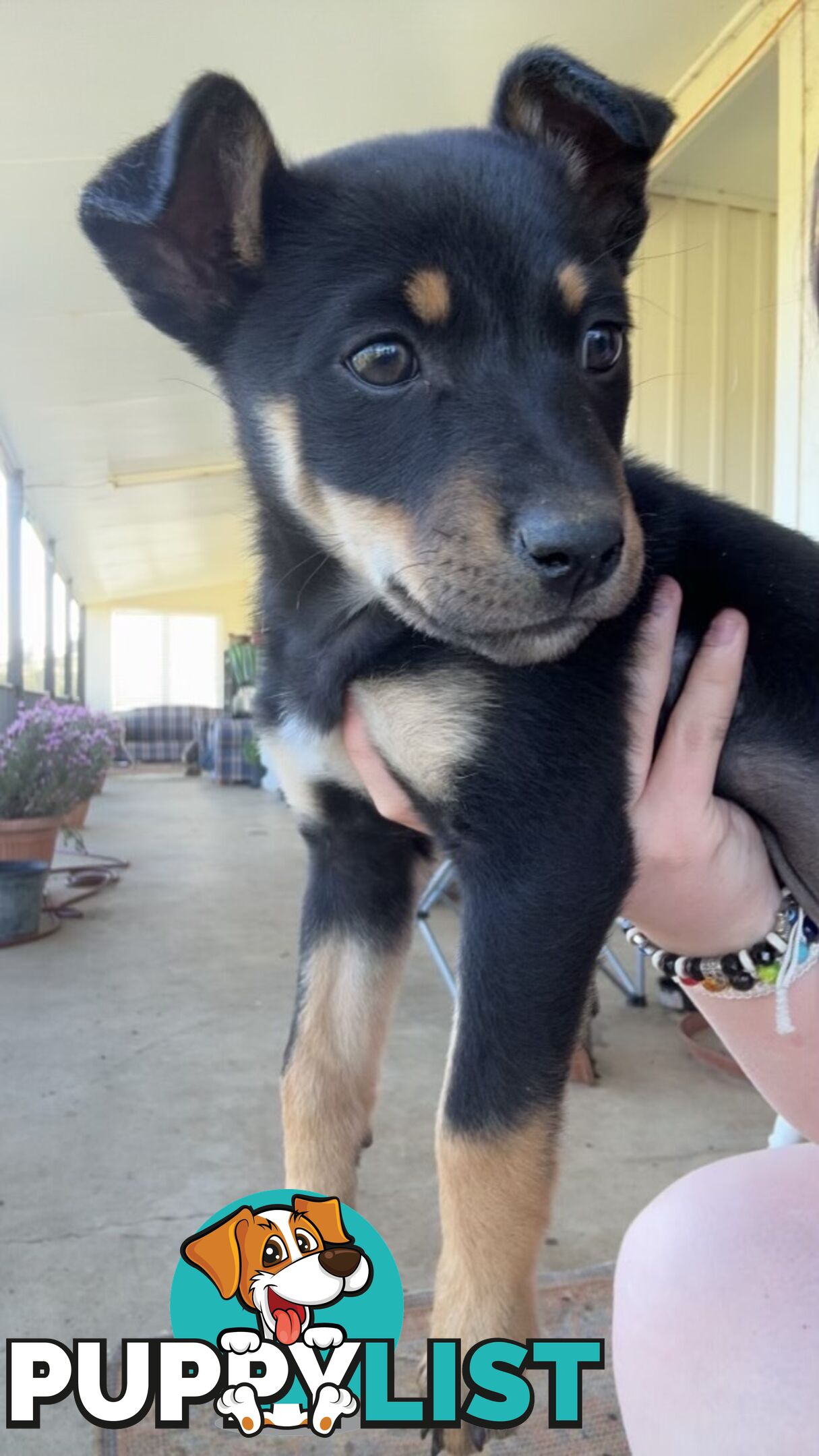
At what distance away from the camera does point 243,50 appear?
336cm

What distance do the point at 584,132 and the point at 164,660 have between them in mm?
19820

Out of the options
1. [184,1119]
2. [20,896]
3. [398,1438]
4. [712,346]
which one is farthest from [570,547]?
[20,896]

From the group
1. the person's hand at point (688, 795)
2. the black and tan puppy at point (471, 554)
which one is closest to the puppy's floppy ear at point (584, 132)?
the black and tan puppy at point (471, 554)

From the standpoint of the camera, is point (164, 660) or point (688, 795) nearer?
point (688, 795)

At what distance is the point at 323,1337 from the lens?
0.98 meters

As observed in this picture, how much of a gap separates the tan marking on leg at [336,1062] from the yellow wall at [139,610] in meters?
18.4

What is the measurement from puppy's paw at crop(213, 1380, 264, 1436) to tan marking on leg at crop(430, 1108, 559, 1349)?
193 mm

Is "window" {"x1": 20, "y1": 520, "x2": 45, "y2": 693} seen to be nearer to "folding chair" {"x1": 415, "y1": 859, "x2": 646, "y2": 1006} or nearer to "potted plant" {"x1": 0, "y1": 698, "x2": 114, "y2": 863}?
"potted plant" {"x1": 0, "y1": 698, "x2": 114, "y2": 863}

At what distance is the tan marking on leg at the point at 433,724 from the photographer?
117cm

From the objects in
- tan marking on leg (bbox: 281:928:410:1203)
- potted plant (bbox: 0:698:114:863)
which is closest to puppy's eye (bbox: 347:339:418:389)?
tan marking on leg (bbox: 281:928:410:1203)

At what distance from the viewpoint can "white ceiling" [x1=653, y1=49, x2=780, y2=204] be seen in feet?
11.5

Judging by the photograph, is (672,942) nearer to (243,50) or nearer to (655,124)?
(655,124)
